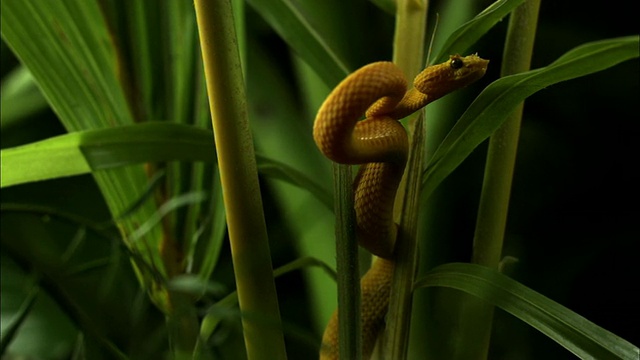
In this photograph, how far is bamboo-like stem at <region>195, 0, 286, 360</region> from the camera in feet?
1.42

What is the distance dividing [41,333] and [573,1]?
813 millimetres

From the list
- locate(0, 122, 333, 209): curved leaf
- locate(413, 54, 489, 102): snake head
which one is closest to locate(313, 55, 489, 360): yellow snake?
locate(413, 54, 489, 102): snake head

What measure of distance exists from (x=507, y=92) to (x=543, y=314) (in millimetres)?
141

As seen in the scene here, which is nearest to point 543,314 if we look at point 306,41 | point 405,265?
point 405,265

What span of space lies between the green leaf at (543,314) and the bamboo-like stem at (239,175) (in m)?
0.13

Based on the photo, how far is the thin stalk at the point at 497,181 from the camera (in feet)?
1.84

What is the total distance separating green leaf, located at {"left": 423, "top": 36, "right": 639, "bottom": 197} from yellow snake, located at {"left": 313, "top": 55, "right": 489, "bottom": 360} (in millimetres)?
22

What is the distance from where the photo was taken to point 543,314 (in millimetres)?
433

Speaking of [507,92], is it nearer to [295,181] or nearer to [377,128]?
[377,128]

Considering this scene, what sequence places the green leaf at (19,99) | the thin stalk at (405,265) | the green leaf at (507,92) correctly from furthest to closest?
the green leaf at (19,99) → the thin stalk at (405,265) → the green leaf at (507,92)

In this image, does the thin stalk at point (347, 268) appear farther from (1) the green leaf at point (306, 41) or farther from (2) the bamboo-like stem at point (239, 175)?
(1) the green leaf at point (306, 41)

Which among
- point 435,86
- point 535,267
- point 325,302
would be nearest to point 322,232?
point 325,302

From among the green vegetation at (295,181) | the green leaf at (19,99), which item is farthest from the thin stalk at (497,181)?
the green leaf at (19,99)

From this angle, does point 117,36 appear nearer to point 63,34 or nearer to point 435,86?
point 63,34
